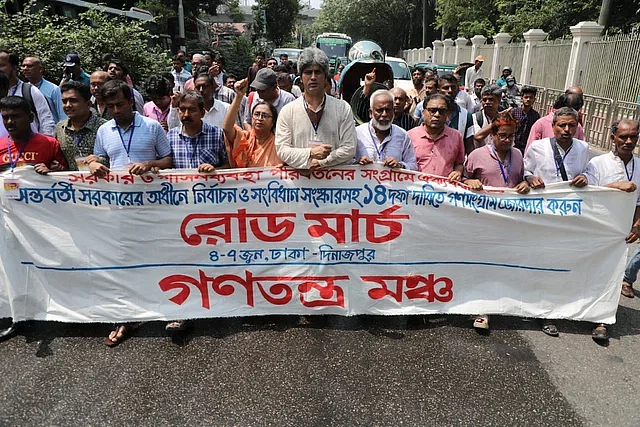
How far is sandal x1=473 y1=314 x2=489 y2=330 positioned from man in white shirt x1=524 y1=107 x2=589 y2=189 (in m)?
1.10

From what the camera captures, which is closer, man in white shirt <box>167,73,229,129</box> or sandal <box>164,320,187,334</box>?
sandal <box>164,320,187,334</box>

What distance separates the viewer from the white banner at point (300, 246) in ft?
11.6

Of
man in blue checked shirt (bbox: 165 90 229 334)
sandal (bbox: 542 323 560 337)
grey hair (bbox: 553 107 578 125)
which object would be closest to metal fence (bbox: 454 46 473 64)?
grey hair (bbox: 553 107 578 125)

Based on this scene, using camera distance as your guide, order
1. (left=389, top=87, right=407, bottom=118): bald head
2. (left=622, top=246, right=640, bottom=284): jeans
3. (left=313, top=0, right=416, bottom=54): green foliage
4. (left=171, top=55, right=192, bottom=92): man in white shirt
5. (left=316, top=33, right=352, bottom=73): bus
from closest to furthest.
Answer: (left=622, top=246, right=640, bottom=284): jeans < (left=389, top=87, right=407, bottom=118): bald head < (left=171, top=55, right=192, bottom=92): man in white shirt < (left=316, top=33, right=352, bottom=73): bus < (left=313, top=0, right=416, bottom=54): green foliage

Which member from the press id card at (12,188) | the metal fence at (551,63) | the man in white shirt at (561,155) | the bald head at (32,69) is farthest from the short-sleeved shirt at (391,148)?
the metal fence at (551,63)

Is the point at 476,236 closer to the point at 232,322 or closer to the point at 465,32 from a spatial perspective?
the point at 232,322

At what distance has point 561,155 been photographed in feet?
12.6

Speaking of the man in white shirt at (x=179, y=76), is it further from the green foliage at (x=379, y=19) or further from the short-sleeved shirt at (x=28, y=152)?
the green foliage at (x=379, y=19)

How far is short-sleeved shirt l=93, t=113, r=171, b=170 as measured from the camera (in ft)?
11.7

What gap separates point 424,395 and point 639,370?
1508mm

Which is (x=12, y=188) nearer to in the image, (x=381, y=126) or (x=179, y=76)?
(x=381, y=126)

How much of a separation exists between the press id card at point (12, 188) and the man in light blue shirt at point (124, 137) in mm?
542

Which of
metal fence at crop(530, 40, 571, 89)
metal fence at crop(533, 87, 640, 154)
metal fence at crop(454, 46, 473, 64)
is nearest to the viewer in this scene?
Answer: metal fence at crop(533, 87, 640, 154)

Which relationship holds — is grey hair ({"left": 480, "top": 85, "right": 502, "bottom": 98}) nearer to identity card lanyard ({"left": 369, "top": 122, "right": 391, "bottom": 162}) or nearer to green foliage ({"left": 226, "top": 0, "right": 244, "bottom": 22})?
identity card lanyard ({"left": 369, "top": 122, "right": 391, "bottom": 162})
